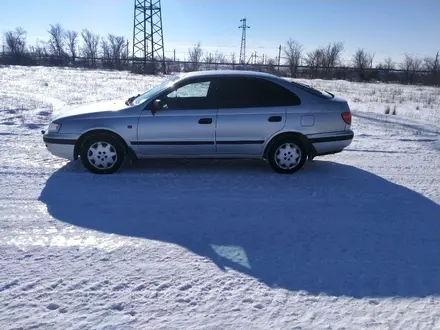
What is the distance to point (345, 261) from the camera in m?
3.25

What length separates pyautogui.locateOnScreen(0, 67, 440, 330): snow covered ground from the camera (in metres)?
2.57

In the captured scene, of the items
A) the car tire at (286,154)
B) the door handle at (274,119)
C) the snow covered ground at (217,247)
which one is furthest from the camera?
the car tire at (286,154)

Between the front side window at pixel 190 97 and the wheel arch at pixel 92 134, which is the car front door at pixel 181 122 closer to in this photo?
the front side window at pixel 190 97

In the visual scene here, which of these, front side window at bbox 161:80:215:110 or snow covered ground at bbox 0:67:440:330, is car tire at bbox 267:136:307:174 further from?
front side window at bbox 161:80:215:110

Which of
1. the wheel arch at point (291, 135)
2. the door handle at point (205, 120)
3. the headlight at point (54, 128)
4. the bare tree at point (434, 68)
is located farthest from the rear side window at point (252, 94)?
the bare tree at point (434, 68)

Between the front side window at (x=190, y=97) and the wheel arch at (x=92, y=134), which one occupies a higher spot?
the front side window at (x=190, y=97)

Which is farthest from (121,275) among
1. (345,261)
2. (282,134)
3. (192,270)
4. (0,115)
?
(0,115)

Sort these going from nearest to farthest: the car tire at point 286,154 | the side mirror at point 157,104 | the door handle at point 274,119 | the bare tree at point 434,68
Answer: the side mirror at point 157,104 < the door handle at point 274,119 < the car tire at point 286,154 < the bare tree at point 434,68

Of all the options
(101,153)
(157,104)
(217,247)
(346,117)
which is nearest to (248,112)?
(157,104)

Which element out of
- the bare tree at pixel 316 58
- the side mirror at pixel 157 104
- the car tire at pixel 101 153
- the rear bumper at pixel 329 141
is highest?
the bare tree at pixel 316 58

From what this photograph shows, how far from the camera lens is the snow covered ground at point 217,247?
8.45ft

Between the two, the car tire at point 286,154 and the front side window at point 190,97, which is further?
the car tire at point 286,154

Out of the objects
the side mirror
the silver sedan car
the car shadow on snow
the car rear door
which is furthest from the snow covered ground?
the side mirror

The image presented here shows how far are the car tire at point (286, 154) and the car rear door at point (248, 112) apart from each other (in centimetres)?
A: 20
